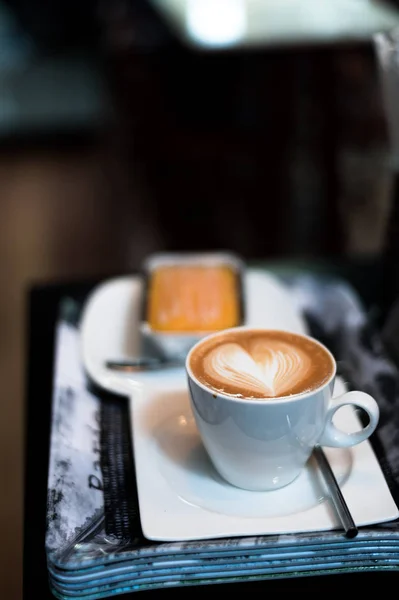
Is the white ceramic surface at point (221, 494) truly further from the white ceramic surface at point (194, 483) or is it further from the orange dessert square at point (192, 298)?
the orange dessert square at point (192, 298)

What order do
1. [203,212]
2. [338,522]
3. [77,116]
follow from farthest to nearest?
[77,116] → [203,212] → [338,522]

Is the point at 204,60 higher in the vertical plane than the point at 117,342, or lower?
higher

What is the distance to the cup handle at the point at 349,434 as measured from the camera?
0.56 meters

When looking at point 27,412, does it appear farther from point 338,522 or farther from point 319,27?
point 319,27

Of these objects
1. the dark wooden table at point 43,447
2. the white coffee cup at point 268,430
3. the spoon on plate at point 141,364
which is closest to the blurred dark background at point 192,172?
the dark wooden table at point 43,447

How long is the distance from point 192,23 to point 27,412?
157cm

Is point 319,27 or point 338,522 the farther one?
point 319,27

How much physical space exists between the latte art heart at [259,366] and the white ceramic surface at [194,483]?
0.28ft

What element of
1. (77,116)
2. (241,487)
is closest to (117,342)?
(241,487)

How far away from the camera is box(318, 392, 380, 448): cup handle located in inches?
22.1

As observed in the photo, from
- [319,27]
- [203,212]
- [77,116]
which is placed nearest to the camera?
[319,27]

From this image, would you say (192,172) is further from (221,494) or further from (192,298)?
(221,494)

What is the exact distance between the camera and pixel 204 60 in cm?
202

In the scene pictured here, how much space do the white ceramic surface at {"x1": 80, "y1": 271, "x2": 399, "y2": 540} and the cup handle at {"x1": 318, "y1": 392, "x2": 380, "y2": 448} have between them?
31mm
